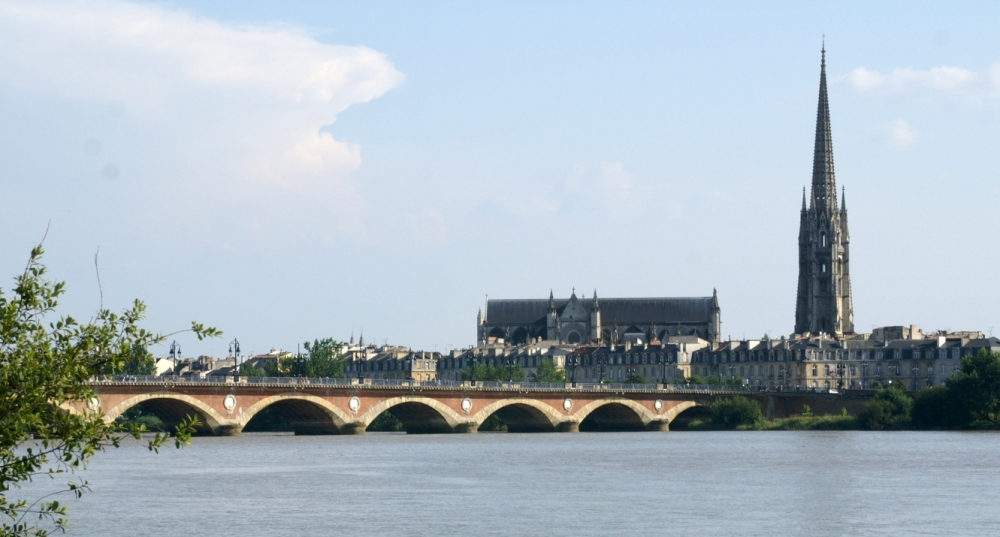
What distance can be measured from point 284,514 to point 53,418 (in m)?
26.0

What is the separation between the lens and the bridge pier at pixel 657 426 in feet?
341

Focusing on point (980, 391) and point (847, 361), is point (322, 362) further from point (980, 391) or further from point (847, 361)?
point (980, 391)

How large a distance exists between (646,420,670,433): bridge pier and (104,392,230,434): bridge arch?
31.3 metres

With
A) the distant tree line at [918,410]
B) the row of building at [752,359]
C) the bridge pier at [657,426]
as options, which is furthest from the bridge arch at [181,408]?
the row of building at [752,359]

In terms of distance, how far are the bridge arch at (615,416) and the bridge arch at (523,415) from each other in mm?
1929

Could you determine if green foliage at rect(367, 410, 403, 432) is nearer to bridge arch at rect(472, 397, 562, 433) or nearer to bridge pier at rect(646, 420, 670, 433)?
bridge arch at rect(472, 397, 562, 433)

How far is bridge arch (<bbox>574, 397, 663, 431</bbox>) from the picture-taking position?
334 ft

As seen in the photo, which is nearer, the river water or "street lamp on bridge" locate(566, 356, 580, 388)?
the river water

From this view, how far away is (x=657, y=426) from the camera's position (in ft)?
342

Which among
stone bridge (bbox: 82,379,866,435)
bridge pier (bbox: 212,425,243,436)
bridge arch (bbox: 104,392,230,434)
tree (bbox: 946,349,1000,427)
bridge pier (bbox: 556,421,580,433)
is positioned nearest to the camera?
bridge arch (bbox: 104,392,230,434)

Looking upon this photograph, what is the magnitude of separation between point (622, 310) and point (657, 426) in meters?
78.1

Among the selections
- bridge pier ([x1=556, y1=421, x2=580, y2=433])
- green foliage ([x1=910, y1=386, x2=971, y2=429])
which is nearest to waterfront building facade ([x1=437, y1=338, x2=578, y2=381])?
bridge pier ([x1=556, y1=421, x2=580, y2=433])

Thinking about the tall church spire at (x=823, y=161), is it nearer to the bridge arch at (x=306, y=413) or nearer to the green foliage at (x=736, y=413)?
the green foliage at (x=736, y=413)

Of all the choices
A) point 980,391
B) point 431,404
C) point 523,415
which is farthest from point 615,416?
point 980,391
